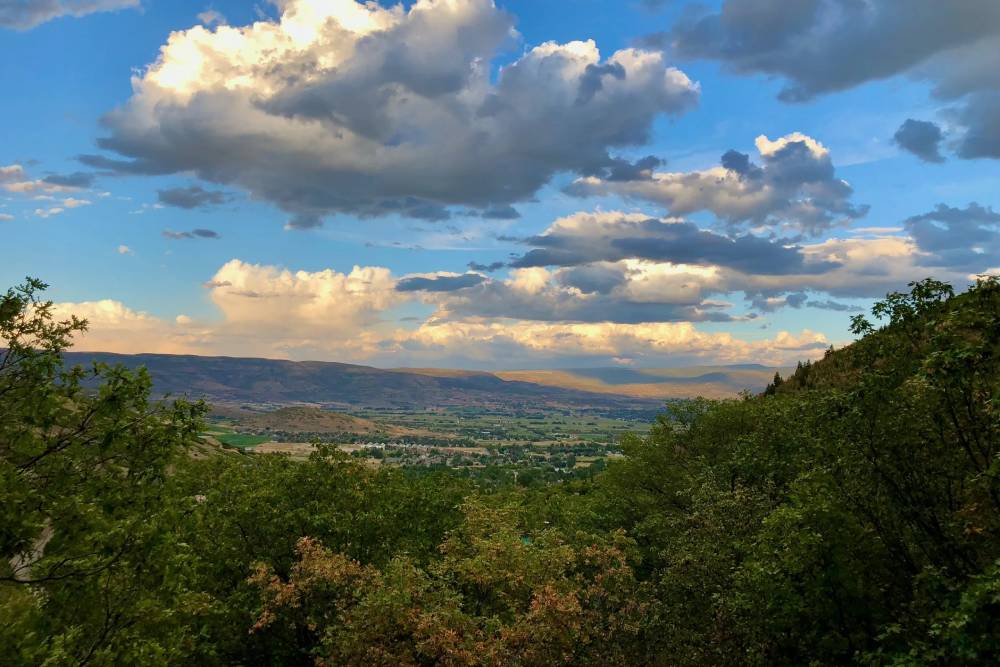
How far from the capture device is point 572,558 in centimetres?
2641

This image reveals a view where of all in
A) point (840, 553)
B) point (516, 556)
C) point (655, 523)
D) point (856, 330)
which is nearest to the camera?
point (840, 553)

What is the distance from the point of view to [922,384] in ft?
62.8

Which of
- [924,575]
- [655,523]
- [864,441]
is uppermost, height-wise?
[864,441]

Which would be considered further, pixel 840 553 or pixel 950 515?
pixel 840 553

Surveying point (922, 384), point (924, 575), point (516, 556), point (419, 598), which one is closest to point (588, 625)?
point (516, 556)

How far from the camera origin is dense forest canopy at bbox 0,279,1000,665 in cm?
1545

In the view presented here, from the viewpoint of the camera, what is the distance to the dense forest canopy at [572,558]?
15.4m

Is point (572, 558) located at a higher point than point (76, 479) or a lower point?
lower

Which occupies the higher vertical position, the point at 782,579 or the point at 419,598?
the point at 782,579

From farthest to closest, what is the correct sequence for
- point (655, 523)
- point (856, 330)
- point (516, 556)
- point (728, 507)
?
point (655, 523), point (728, 507), point (516, 556), point (856, 330)

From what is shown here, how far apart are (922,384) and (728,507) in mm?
11947

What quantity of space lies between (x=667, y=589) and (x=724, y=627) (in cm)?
438

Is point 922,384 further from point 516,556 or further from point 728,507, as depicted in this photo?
point 516,556

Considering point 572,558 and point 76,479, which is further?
point 572,558
